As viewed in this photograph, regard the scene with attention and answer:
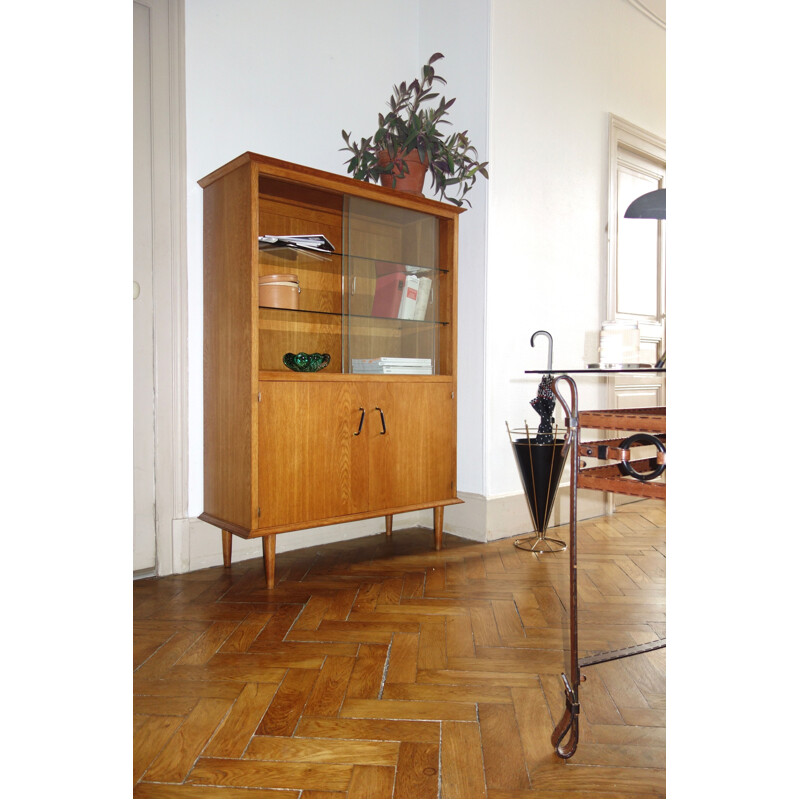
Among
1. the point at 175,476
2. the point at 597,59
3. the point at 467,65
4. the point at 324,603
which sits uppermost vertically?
the point at 597,59

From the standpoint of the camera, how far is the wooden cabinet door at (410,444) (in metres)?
2.88

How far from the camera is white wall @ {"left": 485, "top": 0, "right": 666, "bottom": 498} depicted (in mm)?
3400

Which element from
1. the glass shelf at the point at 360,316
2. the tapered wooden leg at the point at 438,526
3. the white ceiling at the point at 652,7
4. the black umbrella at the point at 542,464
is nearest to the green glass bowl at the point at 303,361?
the glass shelf at the point at 360,316

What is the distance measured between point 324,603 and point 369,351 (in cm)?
117

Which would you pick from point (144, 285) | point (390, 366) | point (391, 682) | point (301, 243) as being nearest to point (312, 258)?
A: point (301, 243)

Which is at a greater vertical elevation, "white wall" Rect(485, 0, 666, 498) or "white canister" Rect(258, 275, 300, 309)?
"white wall" Rect(485, 0, 666, 498)

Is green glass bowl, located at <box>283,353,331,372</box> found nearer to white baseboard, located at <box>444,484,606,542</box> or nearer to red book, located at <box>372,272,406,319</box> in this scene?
red book, located at <box>372,272,406,319</box>

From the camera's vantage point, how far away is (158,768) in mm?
1320

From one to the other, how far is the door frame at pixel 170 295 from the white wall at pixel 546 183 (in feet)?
5.15

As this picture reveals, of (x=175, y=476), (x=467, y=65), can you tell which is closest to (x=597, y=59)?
(x=467, y=65)

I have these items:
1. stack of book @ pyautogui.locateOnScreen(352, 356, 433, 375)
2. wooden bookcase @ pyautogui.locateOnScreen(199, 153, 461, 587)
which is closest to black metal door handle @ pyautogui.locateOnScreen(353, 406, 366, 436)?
wooden bookcase @ pyautogui.locateOnScreen(199, 153, 461, 587)
